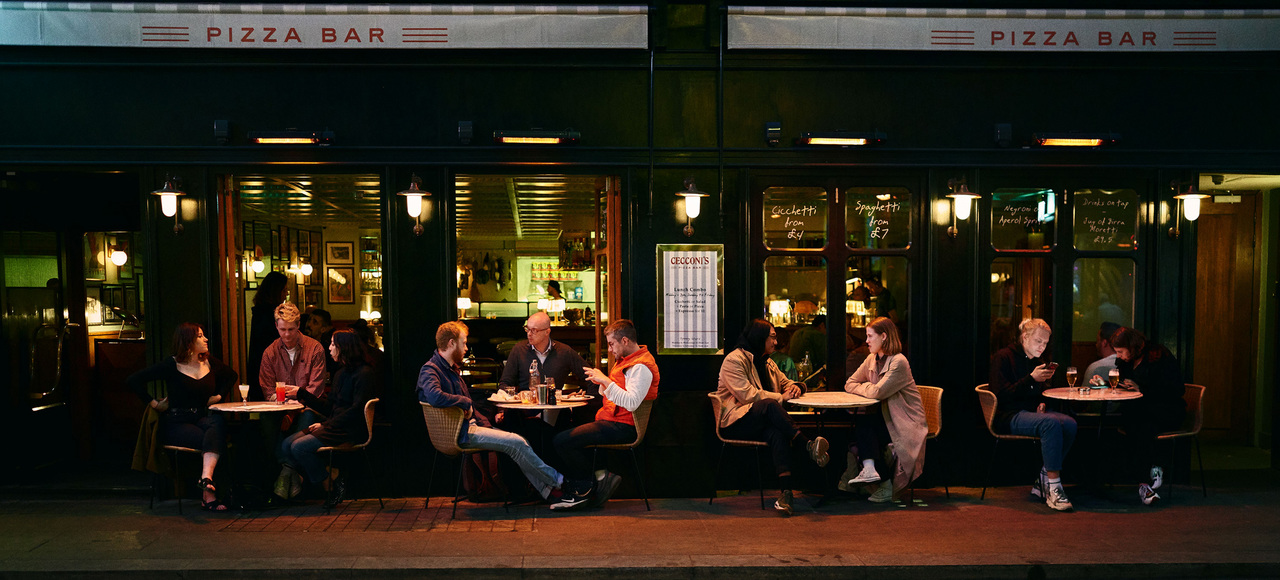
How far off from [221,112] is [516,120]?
8.02 ft

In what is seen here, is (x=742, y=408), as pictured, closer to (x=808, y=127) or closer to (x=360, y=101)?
(x=808, y=127)

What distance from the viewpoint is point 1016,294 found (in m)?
7.34

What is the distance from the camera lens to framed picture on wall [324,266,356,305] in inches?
659

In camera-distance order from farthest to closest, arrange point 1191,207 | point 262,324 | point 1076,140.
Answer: point 262,324
point 1191,207
point 1076,140

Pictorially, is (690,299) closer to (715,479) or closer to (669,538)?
(715,479)

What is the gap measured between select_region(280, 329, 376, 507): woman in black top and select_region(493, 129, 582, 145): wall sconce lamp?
1.98m

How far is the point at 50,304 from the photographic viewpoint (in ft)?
26.3

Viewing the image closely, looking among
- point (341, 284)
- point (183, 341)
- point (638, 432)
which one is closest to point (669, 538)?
point (638, 432)

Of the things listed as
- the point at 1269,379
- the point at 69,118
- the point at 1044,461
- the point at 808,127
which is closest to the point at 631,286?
the point at 808,127

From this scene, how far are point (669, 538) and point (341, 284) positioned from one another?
13.0 meters

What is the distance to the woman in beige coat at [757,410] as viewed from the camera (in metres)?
6.39

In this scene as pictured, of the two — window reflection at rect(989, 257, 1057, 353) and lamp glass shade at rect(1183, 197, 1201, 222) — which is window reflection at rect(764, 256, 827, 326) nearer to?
window reflection at rect(989, 257, 1057, 353)

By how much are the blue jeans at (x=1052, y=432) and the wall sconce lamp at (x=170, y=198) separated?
7.10m

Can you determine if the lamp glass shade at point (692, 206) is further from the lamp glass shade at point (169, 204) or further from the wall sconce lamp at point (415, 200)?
the lamp glass shade at point (169, 204)
